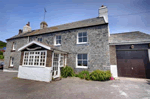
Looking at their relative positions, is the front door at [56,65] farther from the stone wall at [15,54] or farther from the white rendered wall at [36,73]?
the stone wall at [15,54]

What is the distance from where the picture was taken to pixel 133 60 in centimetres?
824

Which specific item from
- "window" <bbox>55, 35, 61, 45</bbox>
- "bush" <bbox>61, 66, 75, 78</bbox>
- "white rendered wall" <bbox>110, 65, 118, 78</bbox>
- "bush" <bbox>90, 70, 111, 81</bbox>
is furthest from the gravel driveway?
"window" <bbox>55, 35, 61, 45</bbox>

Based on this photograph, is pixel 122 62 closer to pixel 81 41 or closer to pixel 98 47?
pixel 98 47

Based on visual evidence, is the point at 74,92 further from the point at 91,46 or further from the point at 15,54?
the point at 15,54

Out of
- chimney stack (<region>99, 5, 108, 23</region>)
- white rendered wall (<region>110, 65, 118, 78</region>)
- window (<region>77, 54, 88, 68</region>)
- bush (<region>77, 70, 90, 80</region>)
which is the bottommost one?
bush (<region>77, 70, 90, 80</region>)

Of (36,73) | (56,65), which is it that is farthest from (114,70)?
(36,73)

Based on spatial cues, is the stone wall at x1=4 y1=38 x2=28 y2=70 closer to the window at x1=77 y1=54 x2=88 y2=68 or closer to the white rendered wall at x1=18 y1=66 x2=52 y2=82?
the white rendered wall at x1=18 y1=66 x2=52 y2=82

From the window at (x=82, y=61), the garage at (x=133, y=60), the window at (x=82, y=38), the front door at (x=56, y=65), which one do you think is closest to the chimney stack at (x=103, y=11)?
the window at (x=82, y=38)

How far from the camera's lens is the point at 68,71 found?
28.6ft

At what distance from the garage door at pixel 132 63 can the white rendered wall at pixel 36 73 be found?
755 cm

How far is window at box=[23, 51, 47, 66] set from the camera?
7.69 meters

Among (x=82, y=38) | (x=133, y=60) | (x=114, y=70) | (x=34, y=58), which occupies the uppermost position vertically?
(x=82, y=38)

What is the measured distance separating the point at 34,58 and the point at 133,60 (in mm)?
10439

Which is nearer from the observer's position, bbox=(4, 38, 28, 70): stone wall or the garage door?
the garage door
